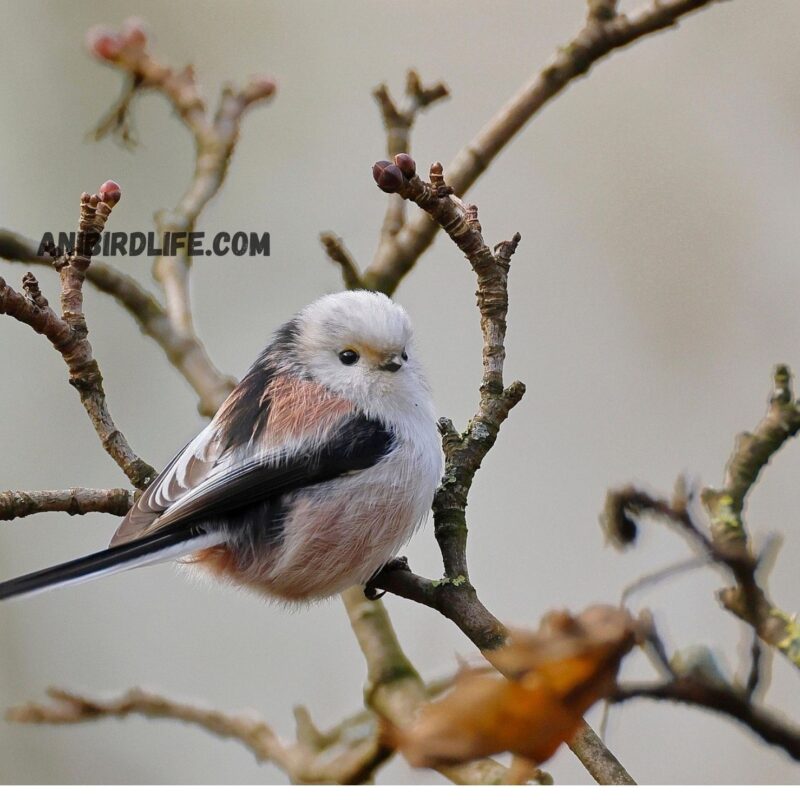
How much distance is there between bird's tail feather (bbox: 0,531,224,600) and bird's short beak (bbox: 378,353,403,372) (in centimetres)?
28

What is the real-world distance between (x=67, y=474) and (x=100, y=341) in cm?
17

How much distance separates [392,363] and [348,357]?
50 millimetres

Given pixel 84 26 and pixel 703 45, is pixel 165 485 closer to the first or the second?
pixel 84 26

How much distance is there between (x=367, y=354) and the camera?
39.4 inches

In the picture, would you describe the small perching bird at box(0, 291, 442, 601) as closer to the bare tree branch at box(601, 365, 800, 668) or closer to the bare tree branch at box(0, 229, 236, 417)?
the bare tree branch at box(0, 229, 236, 417)

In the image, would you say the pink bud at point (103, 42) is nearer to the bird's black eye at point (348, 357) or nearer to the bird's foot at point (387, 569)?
the bird's black eye at point (348, 357)

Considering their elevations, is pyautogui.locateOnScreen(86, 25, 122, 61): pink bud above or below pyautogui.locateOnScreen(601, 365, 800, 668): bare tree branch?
above

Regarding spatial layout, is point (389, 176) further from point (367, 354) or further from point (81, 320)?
point (81, 320)

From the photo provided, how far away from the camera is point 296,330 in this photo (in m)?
1.06

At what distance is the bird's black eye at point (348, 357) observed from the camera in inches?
39.8

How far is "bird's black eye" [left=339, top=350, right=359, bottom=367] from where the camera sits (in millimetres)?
1010

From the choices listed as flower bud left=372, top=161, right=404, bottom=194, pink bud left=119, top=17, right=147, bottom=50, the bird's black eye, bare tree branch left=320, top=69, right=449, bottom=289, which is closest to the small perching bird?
the bird's black eye

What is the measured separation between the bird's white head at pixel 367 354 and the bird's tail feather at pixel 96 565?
0.83ft

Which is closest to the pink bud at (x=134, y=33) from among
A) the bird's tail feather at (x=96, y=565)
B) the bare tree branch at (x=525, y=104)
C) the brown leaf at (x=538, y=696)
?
the bare tree branch at (x=525, y=104)
